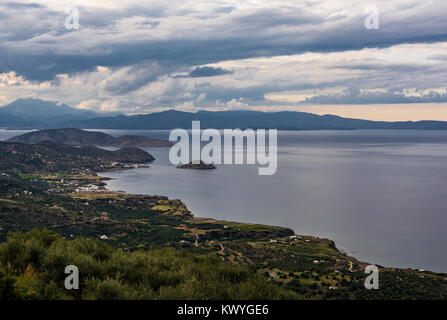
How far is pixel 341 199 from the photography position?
9612 cm

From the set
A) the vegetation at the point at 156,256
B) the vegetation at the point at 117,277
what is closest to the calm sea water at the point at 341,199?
the vegetation at the point at 156,256

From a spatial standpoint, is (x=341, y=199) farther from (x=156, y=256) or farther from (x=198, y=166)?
(x=156, y=256)

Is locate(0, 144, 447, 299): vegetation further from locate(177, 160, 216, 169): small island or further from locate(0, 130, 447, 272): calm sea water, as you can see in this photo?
locate(177, 160, 216, 169): small island

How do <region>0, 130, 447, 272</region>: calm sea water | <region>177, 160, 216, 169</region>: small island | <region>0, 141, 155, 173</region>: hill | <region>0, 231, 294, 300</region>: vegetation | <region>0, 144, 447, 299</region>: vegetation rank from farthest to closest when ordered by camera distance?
<region>177, 160, 216, 169</region>: small island < <region>0, 141, 155, 173</region>: hill < <region>0, 130, 447, 272</region>: calm sea water < <region>0, 144, 447, 299</region>: vegetation < <region>0, 231, 294, 300</region>: vegetation

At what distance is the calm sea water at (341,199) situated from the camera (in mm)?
59625

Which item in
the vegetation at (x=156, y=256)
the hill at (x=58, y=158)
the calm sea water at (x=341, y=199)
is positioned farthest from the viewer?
the hill at (x=58, y=158)

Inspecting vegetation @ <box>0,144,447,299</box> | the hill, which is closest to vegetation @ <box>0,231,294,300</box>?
vegetation @ <box>0,144,447,299</box>

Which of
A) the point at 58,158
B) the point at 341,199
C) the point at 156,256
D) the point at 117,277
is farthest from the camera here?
the point at 58,158

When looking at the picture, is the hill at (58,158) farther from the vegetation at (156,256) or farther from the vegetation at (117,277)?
the vegetation at (117,277)

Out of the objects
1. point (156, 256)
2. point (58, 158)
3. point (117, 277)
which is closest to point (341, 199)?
point (156, 256)

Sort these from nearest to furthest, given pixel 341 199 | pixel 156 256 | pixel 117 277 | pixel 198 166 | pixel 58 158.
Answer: pixel 117 277, pixel 156 256, pixel 341 199, pixel 198 166, pixel 58 158

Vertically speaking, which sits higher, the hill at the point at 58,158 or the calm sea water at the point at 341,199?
the hill at the point at 58,158

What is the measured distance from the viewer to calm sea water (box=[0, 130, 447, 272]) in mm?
59625
